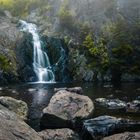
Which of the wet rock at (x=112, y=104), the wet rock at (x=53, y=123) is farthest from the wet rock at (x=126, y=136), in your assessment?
the wet rock at (x=112, y=104)

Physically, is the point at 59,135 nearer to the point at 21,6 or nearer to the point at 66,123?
the point at 66,123

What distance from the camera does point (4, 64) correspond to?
81062 mm

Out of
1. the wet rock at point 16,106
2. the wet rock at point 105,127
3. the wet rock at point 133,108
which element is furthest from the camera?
the wet rock at point 133,108

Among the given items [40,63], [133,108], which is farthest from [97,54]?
[133,108]

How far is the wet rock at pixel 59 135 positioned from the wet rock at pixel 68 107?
4.09 m

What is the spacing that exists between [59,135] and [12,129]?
27.0 feet

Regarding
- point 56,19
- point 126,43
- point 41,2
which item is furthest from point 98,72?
point 41,2

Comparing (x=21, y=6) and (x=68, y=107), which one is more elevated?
(x=21, y=6)

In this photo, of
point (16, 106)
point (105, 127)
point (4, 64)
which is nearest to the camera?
point (105, 127)

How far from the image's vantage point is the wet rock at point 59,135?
27.0 metres

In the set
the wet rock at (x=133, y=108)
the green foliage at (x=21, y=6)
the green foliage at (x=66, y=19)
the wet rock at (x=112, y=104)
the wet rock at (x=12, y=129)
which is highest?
the green foliage at (x=21, y=6)

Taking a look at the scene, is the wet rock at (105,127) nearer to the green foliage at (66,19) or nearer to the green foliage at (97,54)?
the green foliage at (97,54)

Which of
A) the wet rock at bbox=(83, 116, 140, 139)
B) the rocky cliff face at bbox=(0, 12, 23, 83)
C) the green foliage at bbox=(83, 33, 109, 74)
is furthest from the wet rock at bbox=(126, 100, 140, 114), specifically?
the green foliage at bbox=(83, 33, 109, 74)

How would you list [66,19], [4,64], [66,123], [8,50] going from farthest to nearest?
[66,19] < [8,50] < [4,64] < [66,123]
